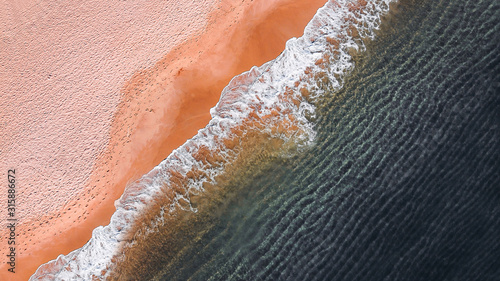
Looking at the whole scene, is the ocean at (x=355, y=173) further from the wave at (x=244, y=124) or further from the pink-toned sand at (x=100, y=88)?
the pink-toned sand at (x=100, y=88)

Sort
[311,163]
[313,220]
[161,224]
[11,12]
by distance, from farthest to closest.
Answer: [11,12] < [161,224] < [311,163] < [313,220]

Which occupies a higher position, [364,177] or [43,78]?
[43,78]

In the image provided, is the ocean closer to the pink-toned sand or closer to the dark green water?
the dark green water

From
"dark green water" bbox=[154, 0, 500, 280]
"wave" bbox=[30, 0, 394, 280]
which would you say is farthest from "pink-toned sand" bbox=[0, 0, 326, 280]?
"dark green water" bbox=[154, 0, 500, 280]

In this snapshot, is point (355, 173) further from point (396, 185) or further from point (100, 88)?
point (100, 88)

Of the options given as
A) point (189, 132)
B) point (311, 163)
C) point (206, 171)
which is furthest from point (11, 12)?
point (311, 163)

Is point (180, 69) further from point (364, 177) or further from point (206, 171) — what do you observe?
point (364, 177)
